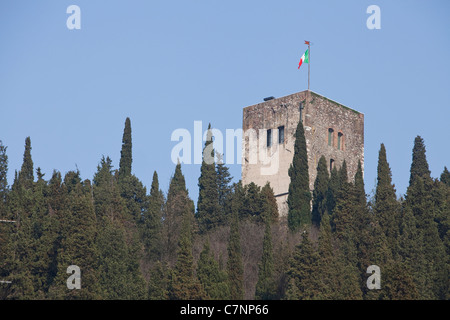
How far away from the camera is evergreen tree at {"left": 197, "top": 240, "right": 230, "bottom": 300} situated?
177 feet

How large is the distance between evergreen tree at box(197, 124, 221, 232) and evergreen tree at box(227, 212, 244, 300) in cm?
904

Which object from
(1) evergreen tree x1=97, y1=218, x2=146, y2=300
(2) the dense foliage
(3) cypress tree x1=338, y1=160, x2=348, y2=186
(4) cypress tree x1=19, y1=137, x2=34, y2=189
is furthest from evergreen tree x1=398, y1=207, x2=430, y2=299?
(4) cypress tree x1=19, y1=137, x2=34, y2=189

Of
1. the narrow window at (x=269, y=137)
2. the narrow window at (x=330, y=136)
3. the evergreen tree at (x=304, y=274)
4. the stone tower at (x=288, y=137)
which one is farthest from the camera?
the narrow window at (x=330, y=136)

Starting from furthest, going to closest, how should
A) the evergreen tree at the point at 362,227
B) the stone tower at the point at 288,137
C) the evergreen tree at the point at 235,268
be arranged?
the stone tower at the point at 288,137, the evergreen tree at the point at 362,227, the evergreen tree at the point at 235,268

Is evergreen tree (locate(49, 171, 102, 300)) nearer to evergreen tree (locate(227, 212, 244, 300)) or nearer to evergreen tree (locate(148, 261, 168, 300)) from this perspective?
evergreen tree (locate(148, 261, 168, 300))

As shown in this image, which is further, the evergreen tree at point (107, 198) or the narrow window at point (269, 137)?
the narrow window at point (269, 137)

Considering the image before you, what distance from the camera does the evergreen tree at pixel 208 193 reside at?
69.4 meters

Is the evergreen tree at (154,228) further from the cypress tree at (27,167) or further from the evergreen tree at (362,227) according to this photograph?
the evergreen tree at (362,227)

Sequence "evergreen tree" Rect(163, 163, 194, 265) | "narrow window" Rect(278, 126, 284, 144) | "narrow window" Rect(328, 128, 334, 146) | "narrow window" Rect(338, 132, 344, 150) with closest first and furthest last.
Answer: "evergreen tree" Rect(163, 163, 194, 265) → "narrow window" Rect(278, 126, 284, 144) → "narrow window" Rect(328, 128, 334, 146) → "narrow window" Rect(338, 132, 344, 150)

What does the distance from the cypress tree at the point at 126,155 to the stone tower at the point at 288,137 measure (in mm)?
7675

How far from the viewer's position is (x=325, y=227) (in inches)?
2320

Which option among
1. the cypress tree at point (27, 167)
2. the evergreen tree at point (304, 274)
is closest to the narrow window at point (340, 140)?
the cypress tree at point (27, 167)
